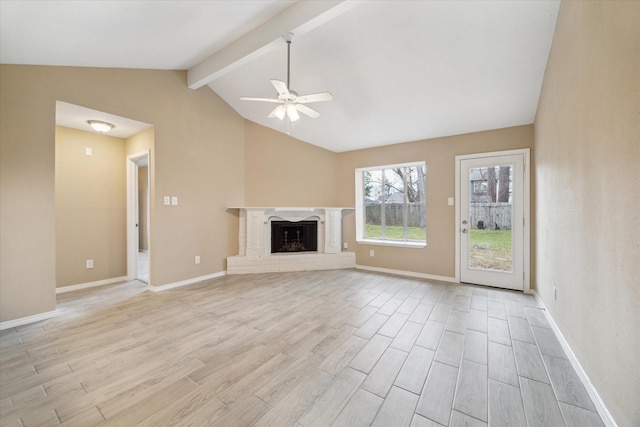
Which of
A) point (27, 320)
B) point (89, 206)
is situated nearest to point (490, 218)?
point (27, 320)

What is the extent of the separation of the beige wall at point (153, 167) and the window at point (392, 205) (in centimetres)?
255

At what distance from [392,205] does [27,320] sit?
5.33 metres

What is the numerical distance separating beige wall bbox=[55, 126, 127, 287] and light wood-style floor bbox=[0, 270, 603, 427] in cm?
85

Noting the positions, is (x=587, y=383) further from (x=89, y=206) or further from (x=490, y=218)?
(x=89, y=206)

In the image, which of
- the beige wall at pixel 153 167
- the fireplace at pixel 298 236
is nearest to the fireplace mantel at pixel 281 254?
the fireplace at pixel 298 236

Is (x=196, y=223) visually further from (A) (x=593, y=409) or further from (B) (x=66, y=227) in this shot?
(A) (x=593, y=409)

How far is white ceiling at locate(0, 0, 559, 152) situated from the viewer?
220cm

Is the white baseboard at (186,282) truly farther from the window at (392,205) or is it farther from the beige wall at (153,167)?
the window at (392,205)

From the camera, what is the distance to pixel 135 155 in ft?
13.1

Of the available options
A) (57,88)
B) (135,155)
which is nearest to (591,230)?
(57,88)

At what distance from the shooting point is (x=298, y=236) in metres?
5.28

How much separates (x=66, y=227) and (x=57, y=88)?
201cm

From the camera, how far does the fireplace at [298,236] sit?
204 inches

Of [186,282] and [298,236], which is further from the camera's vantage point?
[298,236]
